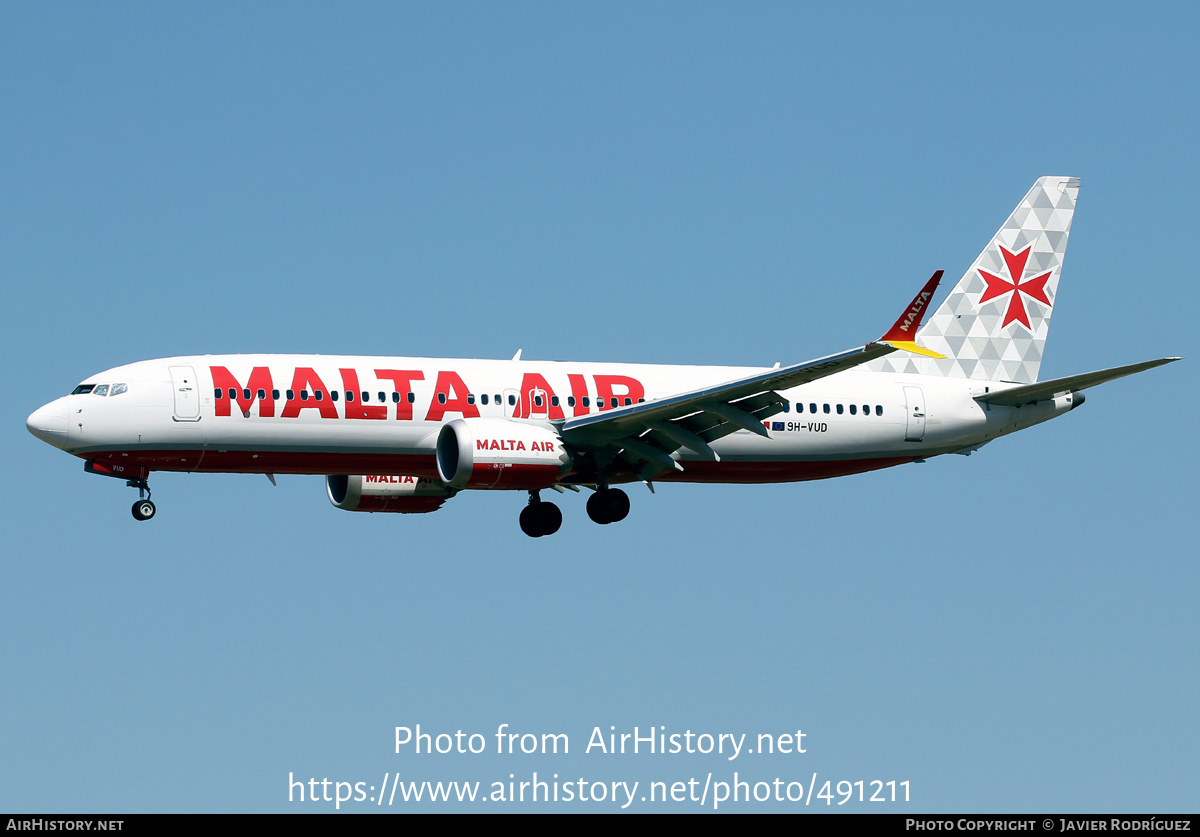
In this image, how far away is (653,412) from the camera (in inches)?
1660

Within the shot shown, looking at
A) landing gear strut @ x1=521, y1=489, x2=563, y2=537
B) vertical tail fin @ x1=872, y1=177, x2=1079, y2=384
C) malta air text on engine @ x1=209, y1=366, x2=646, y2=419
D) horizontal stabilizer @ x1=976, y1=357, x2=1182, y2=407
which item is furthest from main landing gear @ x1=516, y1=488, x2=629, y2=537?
horizontal stabilizer @ x1=976, y1=357, x2=1182, y2=407

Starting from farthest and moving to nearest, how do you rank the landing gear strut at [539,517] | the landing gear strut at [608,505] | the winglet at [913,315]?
the landing gear strut at [539,517], the landing gear strut at [608,505], the winglet at [913,315]

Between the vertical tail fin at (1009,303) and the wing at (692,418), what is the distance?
792 cm

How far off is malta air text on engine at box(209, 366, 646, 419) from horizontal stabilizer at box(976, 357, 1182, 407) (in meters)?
10.6

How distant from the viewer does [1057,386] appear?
4569 centimetres

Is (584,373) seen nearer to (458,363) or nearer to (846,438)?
(458,363)

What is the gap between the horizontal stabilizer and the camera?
4084 centimetres

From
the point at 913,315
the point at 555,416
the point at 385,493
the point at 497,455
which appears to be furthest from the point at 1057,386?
the point at 385,493

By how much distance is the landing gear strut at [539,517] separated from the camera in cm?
4666

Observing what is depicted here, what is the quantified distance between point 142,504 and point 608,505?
1209 centimetres

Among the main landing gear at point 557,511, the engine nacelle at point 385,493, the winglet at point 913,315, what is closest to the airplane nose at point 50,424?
the engine nacelle at point 385,493

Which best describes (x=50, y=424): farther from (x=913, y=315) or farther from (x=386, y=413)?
(x=913, y=315)

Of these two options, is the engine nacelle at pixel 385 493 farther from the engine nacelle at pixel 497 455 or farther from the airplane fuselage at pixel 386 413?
the engine nacelle at pixel 497 455

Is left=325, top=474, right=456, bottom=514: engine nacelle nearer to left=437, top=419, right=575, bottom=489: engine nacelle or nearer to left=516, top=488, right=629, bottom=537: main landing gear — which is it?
left=516, top=488, right=629, bottom=537: main landing gear
